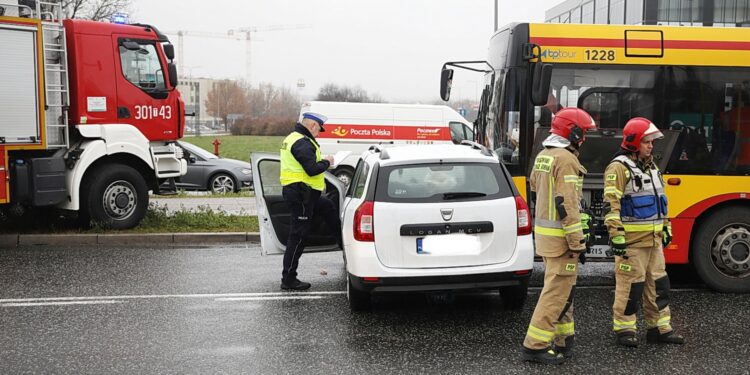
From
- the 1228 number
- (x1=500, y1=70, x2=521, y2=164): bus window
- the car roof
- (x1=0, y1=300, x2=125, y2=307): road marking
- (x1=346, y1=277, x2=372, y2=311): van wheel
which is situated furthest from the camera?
(x1=500, y1=70, x2=521, y2=164): bus window

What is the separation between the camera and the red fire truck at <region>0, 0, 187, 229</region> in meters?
10.3

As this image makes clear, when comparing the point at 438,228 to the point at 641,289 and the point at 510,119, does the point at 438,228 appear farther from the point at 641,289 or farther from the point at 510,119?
the point at 510,119

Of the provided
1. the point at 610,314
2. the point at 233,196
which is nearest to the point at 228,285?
the point at 610,314

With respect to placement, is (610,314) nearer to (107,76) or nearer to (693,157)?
(693,157)

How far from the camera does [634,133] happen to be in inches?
225

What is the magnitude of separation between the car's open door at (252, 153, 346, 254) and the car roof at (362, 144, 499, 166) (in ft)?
4.24

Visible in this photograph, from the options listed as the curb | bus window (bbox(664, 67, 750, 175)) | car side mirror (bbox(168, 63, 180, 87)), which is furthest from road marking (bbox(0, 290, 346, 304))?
car side mirror (bbox(168, 63, 180, 87))

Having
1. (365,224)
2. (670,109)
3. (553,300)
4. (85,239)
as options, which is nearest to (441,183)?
(365,224)

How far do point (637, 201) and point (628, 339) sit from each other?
40.1 inches

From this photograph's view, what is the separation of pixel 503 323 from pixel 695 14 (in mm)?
40257

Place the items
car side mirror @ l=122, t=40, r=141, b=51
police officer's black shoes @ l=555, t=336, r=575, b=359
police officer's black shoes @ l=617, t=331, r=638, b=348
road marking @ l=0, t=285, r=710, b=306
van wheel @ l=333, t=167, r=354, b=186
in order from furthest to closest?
van wheel @ l=333, t=167, r=354, b=186, car side mirror @ l=122, t=40, r=141, b=51, road marking @ l=0, t=285, r=710, b=306, police officer's black shoes @ l=617, t=331, r=638, b=348, police officer's black shoes @ l=555, t=336, r=575, b=359

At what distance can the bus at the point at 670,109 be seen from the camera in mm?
7691

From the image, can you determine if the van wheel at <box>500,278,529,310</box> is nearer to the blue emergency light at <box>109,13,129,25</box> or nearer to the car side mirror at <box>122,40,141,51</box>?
the car side mirror at <box>122,40,141,51</box>

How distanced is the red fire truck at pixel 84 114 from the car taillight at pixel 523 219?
6.72 m
